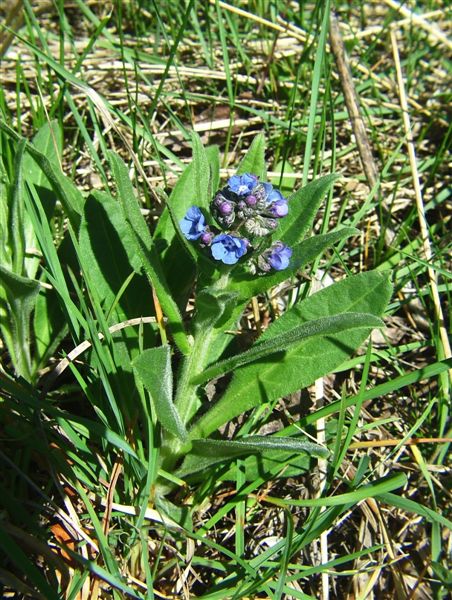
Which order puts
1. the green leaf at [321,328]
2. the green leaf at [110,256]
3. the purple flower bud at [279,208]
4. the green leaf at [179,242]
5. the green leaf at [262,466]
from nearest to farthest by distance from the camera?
the green leaf at [321,328] < the purple flower bud at [279,208] < the green leaf at [262,466] < the green leaf at [110,256] < the green leaf at [179,242]

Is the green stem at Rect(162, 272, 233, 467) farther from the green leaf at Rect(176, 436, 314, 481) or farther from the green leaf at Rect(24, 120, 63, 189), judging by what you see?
the green leaf at Rect(24, 120, 63, 189)

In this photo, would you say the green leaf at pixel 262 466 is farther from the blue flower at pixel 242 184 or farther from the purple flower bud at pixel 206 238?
the blue flower at pixel 242 184

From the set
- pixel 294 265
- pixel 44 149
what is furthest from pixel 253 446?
pixel 44 149

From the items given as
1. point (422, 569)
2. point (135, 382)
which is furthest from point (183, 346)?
point (422, 569)

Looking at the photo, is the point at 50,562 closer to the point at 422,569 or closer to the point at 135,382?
the point at 135,382

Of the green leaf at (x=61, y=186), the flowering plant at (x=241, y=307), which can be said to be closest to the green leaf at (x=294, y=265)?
the flowering plant at (x=241, y=307)

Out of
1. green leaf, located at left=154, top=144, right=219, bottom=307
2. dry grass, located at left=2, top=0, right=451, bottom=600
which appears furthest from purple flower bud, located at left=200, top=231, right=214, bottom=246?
dry grass, located at left=2, top=0, right=451, bottom=600

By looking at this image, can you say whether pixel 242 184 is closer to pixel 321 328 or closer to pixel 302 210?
pixel 302 210

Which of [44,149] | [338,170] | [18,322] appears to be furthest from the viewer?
[338,170]
